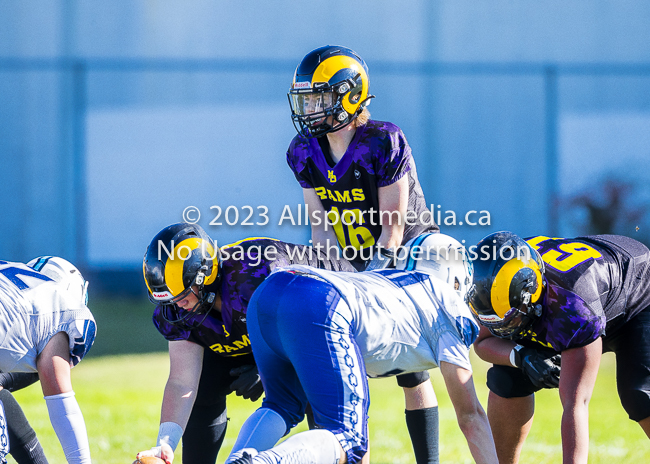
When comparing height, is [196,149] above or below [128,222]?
above

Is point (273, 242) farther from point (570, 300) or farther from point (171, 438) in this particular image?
point (570, 300)

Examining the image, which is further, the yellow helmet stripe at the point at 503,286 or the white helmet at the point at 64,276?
the white helmet at the point at 64,276

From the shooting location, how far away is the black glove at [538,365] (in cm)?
285

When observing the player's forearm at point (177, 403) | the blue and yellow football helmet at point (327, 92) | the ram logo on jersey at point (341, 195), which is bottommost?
the player's forearm at point (177, 403)

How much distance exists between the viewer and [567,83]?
9.45 metres

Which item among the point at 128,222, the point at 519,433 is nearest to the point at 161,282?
the point at 519,433

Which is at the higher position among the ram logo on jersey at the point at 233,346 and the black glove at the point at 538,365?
the ram logo on jersey at the point at 233,346

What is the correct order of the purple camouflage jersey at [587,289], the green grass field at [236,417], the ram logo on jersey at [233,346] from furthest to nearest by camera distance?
the green grass field at [236,417], the ram logo on jersey at [233,346], the purple camouflage jersey at [587,289]

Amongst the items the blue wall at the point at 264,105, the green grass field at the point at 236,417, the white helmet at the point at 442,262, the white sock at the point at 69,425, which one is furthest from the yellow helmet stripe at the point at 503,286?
the blue wall at the point at 264,105

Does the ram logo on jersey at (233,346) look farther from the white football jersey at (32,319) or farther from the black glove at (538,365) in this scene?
the black glove at (538,365)

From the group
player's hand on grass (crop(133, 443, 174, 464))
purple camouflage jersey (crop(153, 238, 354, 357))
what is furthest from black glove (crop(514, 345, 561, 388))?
player's hand on grass (crop(133, 443, 174, 464))

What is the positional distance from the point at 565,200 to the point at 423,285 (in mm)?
7221

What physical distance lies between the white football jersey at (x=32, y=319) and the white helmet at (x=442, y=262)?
1.34 meters

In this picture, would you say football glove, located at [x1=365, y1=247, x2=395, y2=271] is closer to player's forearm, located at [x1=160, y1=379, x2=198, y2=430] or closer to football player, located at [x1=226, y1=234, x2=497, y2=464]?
football player, located at [x1=226, y1=234, x2=497, y2=464]
